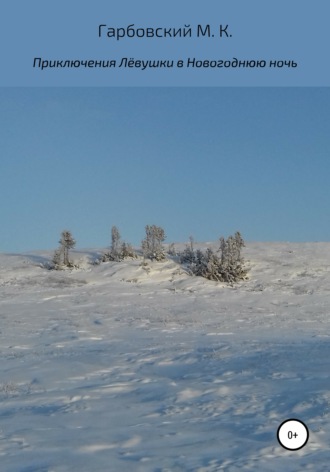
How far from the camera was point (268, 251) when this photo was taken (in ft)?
75.1

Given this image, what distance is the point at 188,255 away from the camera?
2053 centimetres

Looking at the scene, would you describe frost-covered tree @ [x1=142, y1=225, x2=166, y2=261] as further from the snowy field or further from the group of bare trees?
the snowy field

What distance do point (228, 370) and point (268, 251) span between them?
14.7 m

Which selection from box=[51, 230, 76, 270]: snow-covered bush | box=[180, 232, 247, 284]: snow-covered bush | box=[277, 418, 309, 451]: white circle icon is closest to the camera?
box=[277, 418, 309, 451]: white circle icon

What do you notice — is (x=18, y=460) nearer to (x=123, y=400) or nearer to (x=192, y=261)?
(x=123, y=400)

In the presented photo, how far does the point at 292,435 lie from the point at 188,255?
15058mm

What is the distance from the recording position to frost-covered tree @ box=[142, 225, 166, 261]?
2055cm

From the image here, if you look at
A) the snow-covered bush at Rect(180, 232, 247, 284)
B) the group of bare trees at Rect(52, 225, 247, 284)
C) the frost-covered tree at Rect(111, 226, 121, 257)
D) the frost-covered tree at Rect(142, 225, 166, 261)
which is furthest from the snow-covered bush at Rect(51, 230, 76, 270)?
the snow-covered bush at Rect(180, 232, 247, 284)

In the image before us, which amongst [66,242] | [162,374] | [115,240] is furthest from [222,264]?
[162,374]

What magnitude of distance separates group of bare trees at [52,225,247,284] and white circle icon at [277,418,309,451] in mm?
12632

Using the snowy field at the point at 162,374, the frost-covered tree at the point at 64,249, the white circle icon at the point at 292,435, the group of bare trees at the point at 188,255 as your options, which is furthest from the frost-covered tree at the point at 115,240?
the white circle icon at the point at 292,435

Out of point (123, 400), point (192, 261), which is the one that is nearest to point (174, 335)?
point (123, 400)

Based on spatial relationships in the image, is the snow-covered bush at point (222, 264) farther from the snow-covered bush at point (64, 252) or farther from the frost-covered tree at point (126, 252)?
the snow-covered bush at point (64, 252)

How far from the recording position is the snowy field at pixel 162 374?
549 centimetres
